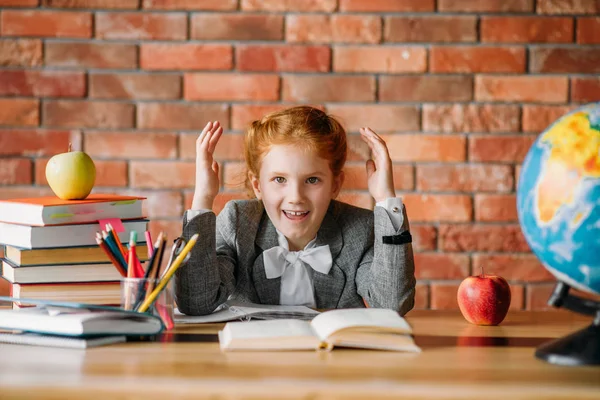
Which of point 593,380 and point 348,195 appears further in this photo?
point 348,195

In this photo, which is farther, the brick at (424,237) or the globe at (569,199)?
the brick at (424,237)

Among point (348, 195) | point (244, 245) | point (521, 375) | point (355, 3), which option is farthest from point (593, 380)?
point (355, 3)

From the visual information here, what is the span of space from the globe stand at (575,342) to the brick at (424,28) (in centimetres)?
137

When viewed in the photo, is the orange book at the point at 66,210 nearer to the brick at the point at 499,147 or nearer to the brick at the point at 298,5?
the brick at the point at 298,5

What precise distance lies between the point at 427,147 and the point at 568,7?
0.58 meters

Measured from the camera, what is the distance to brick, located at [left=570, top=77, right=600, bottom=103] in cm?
225

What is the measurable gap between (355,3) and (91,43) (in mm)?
789

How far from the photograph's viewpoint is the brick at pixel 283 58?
2.23 m

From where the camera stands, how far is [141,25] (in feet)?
7.32

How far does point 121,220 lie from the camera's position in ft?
4.24

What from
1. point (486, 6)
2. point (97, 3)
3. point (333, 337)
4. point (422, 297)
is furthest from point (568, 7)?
point (333, 337)

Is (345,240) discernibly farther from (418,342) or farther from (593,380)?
(593,380)

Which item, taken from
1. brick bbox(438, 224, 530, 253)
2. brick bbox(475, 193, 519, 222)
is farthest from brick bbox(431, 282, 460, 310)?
brick bbox(475, 193, 519, 222)

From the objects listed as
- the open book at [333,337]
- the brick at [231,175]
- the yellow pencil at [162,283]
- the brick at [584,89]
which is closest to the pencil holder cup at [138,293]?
the yellow pencil at [162,283]
